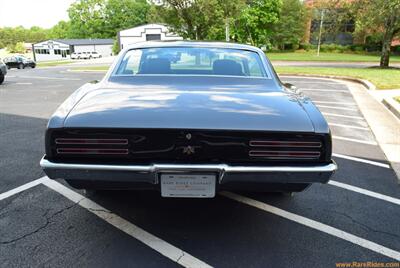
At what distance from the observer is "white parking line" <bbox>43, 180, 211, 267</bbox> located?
8.11 feet

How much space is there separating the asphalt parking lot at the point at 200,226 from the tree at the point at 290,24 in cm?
5271

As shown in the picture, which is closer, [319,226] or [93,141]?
[93,141]

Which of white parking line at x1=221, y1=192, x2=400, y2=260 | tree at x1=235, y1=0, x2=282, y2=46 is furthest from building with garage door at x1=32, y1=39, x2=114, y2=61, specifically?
white parking line at x1=221, y1=192, x2=400, y2=260

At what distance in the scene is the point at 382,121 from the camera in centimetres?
703

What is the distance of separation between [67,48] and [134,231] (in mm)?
76859

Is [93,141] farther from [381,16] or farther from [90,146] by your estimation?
[381,16]

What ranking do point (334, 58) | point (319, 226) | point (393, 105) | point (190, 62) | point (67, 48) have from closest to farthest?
point (319, 226)
point (190, 62)
point (393, 105)
point (334, 58)
point (67, 48)

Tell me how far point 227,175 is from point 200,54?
178 centimetres

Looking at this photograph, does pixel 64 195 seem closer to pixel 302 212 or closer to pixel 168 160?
pixel 168 160

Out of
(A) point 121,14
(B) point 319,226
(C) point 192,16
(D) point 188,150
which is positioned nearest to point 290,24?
(C) point 192,16

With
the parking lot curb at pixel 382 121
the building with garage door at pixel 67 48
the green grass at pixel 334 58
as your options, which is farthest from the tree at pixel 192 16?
the building with garage door at pixel 67 48

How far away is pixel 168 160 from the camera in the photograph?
239 cm

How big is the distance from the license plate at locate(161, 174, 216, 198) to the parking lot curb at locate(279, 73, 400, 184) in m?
2.75

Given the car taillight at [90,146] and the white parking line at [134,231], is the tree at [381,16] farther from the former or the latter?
the car taillight at [90,146]
